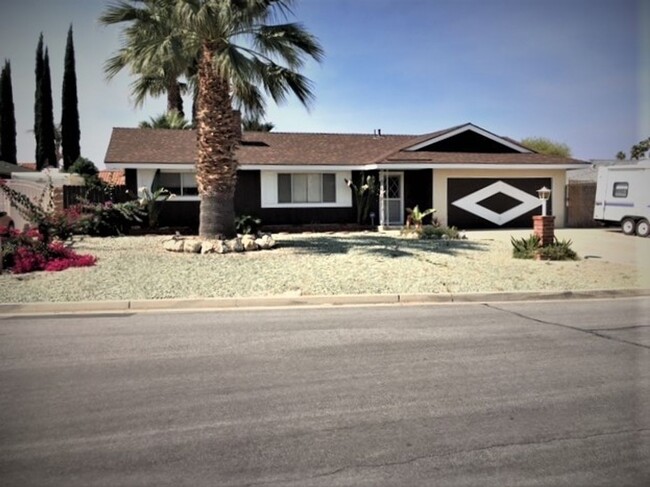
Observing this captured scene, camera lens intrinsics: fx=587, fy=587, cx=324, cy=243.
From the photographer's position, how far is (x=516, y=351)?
661 cm

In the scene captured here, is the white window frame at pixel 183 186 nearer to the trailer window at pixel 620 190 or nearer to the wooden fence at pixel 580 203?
the wooden fence at pixel 580 203

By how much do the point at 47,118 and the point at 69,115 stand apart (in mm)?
1782

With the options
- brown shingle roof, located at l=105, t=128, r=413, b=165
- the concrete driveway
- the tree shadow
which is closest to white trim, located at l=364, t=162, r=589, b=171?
brown shingle roof, located at l=105, t=128, r=413, b=165

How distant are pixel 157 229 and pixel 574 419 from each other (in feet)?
58.6

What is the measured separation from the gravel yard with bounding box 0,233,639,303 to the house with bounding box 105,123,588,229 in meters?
6.78

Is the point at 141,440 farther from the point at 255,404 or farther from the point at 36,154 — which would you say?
the point at 36,154

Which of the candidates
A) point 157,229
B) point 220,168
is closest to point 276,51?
point 220,168

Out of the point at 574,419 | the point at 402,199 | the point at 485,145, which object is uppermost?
the point at 485,145

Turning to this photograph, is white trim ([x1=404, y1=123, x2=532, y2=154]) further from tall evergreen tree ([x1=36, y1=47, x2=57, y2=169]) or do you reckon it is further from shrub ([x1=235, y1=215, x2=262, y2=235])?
tall evergreen tree ([x1=36, y1=47, x2=57, y2=169])

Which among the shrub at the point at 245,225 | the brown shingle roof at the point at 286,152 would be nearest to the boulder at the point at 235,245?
the shrub at the point at 245,225

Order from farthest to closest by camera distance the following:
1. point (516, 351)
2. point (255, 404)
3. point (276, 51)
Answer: point (276, 51) < point (516, 351) < point (255, 404)

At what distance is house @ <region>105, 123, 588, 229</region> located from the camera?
71.9 feet

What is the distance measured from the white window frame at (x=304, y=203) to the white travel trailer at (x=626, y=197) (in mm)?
→ 9542

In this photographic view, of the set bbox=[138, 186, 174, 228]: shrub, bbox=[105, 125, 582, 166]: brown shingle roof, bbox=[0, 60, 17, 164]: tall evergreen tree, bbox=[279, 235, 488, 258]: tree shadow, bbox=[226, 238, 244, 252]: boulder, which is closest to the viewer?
bbox=[226, 238, 244, 252]: boulder
